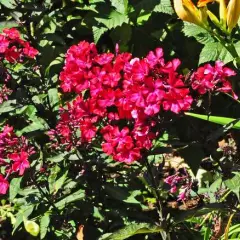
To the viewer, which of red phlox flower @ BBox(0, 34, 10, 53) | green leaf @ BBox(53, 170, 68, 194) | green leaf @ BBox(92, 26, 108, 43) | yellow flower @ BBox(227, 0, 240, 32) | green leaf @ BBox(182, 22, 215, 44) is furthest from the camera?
green leaf @ BBox(92, 26, 108, 43)

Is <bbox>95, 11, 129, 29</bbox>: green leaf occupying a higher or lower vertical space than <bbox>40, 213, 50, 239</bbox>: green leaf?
higher

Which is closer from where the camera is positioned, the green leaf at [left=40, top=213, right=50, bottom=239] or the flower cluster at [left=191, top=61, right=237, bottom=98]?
the flower cluster at [left=191, top=61, right=237, bottom=98]

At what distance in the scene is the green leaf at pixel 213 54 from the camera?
2.35 m

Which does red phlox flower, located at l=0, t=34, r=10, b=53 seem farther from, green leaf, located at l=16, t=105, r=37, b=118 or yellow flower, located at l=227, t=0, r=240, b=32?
yellow flower, located at l=227, t=0, r=240, b=32

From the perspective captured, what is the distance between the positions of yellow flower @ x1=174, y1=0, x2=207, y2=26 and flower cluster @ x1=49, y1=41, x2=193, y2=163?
15 centimetres

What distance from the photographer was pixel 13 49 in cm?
225

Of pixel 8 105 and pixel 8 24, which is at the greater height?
pixel 8 24

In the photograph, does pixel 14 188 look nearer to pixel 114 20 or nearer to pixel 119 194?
pixel 119 194

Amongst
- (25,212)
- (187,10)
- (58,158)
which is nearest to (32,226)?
(25,212)

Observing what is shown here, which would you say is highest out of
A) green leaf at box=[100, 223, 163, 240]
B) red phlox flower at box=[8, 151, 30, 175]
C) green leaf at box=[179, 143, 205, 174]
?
red phlox flower at box=[8, 151, 30, 175]

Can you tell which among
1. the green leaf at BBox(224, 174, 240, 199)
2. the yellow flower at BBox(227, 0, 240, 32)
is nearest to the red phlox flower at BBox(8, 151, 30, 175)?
the green leaf at BBox(224, 174, 240, 199)

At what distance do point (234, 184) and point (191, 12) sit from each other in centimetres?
71

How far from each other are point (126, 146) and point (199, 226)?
1.09 meters

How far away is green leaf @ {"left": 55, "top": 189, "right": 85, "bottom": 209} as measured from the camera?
2305 millimetres
